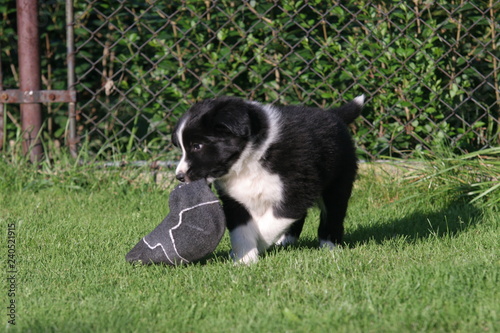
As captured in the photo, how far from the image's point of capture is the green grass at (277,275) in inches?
97.9

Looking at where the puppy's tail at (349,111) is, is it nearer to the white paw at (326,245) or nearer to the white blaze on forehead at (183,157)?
the white paw at (326,245)

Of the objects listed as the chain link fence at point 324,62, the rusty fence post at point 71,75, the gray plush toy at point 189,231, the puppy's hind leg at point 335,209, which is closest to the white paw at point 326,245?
the puppy's hind leg at point 335,209

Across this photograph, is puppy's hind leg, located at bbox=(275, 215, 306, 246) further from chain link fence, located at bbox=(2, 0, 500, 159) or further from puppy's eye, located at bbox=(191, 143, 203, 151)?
chain link fence, located at bbox=(2, 0, 500, 159)

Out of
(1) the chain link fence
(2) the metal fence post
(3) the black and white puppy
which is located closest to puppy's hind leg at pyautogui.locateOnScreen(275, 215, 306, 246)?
(3) the black and white puppy

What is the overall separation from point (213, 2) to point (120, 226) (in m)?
1.85

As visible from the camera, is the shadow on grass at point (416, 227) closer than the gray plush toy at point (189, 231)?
No

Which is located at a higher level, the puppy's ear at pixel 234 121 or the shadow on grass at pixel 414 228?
the puppy's ear at pixel 234 121

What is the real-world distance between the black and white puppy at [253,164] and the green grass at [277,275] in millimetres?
175

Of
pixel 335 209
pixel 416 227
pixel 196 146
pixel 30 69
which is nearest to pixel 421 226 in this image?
pixel 416 227

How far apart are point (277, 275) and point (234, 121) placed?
72 cm

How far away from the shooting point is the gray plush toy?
10.8ft

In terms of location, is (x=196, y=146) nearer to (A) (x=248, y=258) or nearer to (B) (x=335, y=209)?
(A) (x=248, y=258)

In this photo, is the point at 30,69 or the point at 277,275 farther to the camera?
the point at 30,69

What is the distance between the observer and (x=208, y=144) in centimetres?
343
